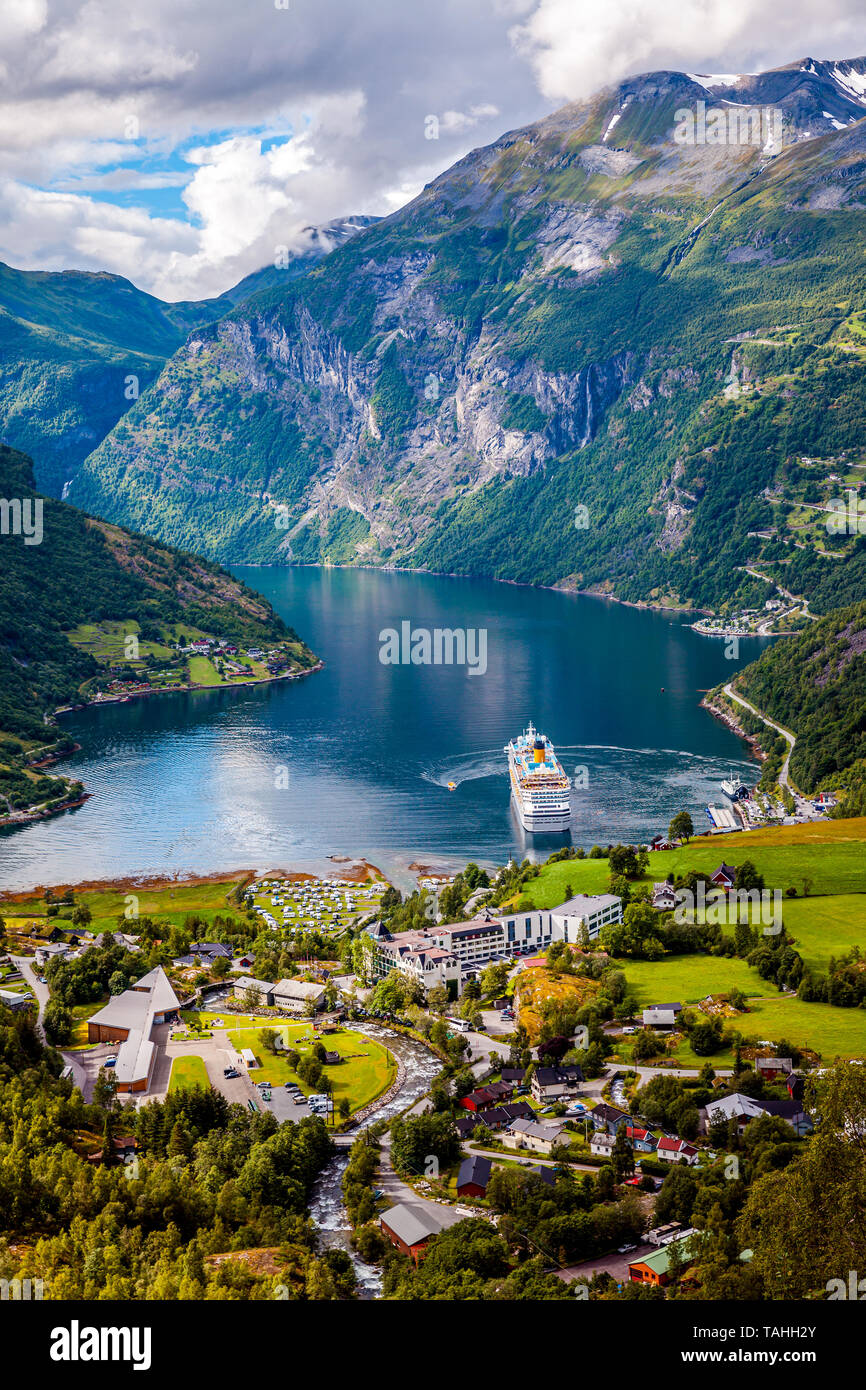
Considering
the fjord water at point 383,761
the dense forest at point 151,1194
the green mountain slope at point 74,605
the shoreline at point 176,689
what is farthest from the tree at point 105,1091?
the shoreline at point 176,689

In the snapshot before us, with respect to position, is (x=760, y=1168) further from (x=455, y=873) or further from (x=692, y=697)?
(x=692, y=697)

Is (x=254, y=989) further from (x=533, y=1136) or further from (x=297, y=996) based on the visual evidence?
(x=533, y=1136)

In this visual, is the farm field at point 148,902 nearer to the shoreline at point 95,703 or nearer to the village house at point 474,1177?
the shoreline at point 95,703

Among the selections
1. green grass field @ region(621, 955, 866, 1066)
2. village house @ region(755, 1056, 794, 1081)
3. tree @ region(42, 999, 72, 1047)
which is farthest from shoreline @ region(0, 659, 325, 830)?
village house @ region(755, 1056, 794, 1081)

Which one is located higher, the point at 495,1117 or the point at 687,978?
the point at 687,978

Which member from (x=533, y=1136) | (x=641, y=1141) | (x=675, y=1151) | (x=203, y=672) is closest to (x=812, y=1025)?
(x=641, y=1141)

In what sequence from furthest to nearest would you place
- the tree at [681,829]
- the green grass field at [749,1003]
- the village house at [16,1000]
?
the tree at [681,829] → the village house at [16,1000] → the green grass field at [749,1003]
